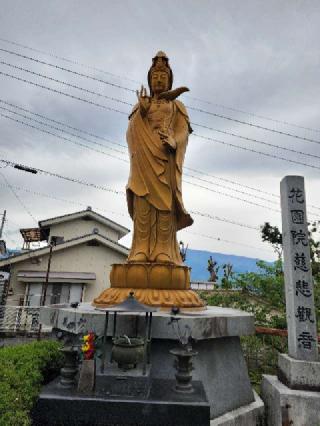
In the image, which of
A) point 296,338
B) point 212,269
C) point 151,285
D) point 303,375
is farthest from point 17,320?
point 212,269

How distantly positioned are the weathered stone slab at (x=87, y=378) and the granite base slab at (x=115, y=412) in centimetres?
18

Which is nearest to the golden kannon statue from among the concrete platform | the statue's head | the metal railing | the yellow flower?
the statue's head

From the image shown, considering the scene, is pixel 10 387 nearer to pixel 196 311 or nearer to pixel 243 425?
pixel 196 311

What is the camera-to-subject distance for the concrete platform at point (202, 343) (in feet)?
12.2

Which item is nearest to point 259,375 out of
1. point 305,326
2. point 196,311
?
point 305,326

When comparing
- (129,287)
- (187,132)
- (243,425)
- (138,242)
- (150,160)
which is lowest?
(243,425)

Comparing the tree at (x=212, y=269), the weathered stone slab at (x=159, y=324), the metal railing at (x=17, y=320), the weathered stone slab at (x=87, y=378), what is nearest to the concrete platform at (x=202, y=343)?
the weathered stone slab at (x=159, y=324)

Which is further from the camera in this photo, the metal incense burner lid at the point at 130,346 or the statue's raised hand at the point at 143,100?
the statue's raised hand at the point at 143,100

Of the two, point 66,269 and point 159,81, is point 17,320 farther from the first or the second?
point 159,81

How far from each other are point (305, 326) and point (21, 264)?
12773 mm

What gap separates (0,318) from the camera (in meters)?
12.2

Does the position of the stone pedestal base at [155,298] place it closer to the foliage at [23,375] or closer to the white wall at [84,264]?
the foliage at [23,375]

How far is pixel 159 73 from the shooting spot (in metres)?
6.79

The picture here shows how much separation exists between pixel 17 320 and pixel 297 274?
11.7 metres
